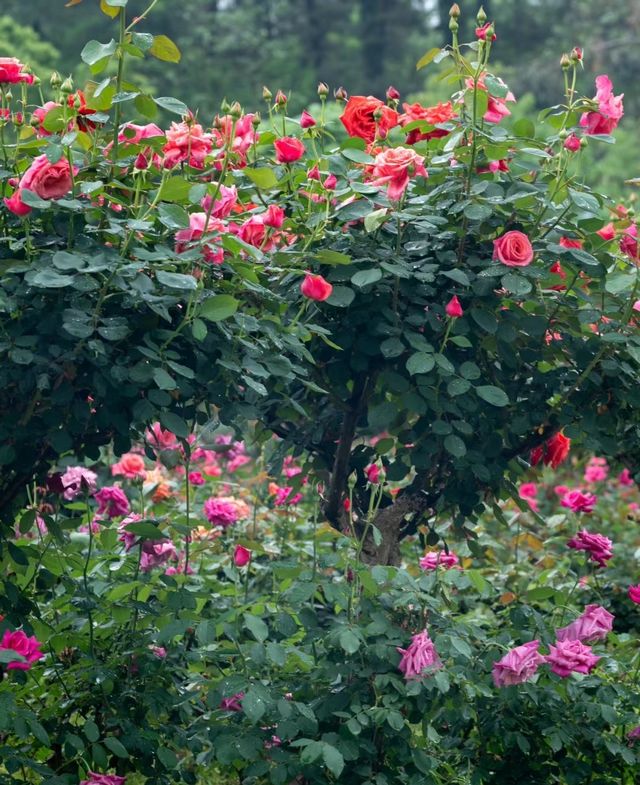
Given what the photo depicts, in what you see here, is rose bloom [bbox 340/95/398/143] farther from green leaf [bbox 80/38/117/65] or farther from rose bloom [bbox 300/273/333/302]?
green leaf [bbox 80/38/117/65]

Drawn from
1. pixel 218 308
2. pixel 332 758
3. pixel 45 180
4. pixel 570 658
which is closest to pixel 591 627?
pixel 570 658

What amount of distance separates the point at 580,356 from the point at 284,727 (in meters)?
1.07

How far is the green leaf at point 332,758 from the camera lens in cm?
220

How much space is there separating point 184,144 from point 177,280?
0.37 m

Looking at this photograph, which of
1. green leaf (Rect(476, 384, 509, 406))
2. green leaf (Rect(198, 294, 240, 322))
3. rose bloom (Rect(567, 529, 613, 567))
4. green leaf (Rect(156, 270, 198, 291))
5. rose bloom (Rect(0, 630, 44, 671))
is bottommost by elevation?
rose bloom (Rect(0, 630, 44, 671))

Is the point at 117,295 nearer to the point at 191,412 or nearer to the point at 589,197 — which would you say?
the point at 191,412

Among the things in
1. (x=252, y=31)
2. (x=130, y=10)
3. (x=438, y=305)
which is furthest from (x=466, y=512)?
(x=252, y=31)

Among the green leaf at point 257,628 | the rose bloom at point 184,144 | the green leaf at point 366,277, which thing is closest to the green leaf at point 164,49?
the rose bloom at point 184,144

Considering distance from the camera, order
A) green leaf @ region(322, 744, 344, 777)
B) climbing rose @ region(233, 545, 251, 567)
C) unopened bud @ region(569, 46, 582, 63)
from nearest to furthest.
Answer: green leaf @ region(322, 744, 344, 777) → unopened bud @ region(569, 46, 582, 63) → climbing rose @ region(233, 545, 251, 567)

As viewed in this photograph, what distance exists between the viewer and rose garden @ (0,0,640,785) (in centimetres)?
212

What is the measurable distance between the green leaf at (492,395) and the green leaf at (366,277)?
1.19 feet

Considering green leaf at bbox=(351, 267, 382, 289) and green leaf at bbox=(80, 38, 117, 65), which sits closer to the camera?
green leaf at bbox=(80, 38, 117, 65)

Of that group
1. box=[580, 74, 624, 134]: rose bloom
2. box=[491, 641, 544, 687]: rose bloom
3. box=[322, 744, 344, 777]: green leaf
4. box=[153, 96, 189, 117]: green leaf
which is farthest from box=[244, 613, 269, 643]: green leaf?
box=[580, 74, 624, 134]: rose bloom

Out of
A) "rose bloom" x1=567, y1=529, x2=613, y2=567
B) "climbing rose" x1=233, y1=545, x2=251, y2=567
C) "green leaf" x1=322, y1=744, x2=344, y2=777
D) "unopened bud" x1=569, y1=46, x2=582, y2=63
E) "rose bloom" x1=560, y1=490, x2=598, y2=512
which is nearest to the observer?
"green leaf" x1=322, y1=744, x2=344, y2=777
